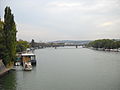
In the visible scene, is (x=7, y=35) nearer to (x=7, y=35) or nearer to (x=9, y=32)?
(x=7, y=35)

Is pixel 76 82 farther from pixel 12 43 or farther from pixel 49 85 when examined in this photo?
pixel 12 43

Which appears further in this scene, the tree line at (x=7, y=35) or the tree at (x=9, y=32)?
the tree at (x=9, y=32)

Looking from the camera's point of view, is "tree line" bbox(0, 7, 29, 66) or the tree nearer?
"tree line" bbox(0, 7, 29, 66)

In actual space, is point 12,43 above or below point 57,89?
above

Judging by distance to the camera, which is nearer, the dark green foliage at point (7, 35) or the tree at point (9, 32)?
the dark green foliage at point (7, 35)

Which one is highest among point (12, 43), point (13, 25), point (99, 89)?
point (13, 25)

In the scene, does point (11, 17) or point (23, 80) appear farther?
point (11, 17)

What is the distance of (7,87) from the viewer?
14617mm

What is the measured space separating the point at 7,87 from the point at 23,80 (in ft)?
9.64

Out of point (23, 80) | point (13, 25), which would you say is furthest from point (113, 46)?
point (23, 80)

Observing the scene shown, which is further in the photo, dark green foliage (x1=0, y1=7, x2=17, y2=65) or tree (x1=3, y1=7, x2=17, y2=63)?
tree (x1=3, y1=7, x2=17, y2=63)

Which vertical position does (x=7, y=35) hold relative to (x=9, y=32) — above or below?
below

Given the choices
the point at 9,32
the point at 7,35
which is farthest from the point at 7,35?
the point at 9,32

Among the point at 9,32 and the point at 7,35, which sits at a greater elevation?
the point at 9,32
